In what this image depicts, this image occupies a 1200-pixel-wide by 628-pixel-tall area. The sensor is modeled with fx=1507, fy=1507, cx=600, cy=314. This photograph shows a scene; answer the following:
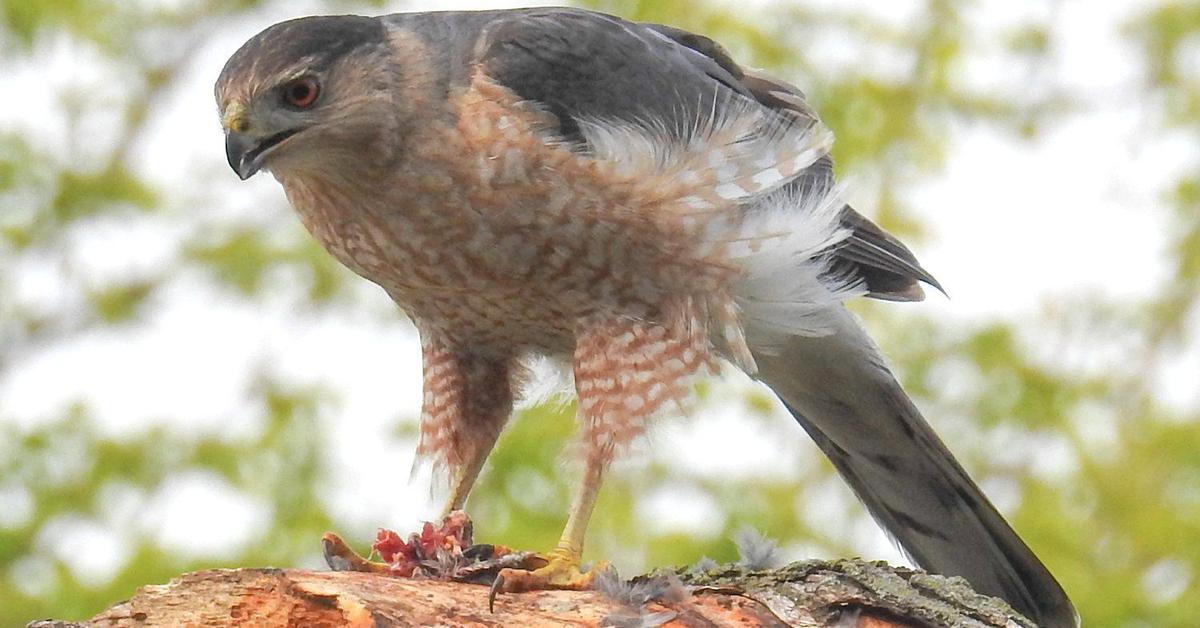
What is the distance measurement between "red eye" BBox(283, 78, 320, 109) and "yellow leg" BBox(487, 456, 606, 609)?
125 centimetres

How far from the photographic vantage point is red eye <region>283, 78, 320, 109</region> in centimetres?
402

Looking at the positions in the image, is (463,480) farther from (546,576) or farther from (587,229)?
(546,576)

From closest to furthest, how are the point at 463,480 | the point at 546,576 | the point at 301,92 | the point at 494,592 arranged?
the point at 494,592 → the point at 546,576 → the point at 301,92 → the point at 463,480

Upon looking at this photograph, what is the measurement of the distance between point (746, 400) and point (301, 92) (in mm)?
5930

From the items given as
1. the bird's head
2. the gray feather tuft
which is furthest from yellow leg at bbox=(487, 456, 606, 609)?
the bird's head

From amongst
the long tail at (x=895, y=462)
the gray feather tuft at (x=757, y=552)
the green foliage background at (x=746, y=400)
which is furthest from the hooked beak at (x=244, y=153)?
the green foliage background at (x=746, y=400)

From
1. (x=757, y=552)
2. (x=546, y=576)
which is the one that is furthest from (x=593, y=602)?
(x=757, y=552)

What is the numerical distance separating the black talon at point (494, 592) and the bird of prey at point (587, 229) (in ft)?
1.29

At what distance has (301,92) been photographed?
4066 mm

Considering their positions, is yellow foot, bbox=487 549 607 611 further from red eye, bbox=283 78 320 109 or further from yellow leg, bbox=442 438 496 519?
red eye, bbox=283 78 320 109

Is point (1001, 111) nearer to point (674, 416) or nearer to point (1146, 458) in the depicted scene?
point (1146, 458)

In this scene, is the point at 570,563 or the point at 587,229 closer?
the point at 570,563

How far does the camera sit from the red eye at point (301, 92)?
13.2ft

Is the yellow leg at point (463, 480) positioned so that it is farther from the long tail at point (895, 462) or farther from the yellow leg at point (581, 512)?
the long tail at point (895, 462)
